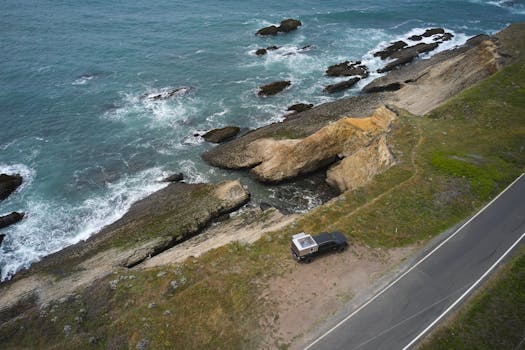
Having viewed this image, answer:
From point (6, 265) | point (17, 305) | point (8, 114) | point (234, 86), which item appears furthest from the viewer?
point (234, 86)

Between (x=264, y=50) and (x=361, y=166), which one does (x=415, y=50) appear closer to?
(x=264, y=50)

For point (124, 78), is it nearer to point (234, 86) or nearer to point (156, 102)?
point (156, 102)

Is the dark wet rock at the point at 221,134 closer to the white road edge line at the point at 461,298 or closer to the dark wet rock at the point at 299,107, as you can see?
the dark wet rock at the point at 299,107

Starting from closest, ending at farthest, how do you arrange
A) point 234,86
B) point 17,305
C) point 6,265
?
point 17,305 < point 6,265 < point 234,86

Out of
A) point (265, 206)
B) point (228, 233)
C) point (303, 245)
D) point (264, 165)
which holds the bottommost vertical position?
point (265, 206)

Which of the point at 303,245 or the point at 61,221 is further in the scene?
the point at 61,221

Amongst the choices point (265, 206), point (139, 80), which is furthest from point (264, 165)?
point (139, 80)

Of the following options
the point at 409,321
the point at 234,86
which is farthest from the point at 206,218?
the point at 234,86
